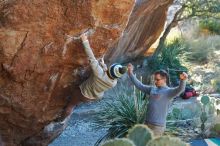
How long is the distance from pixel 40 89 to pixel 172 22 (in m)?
10.6

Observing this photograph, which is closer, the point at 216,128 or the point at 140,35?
the point at 216,128

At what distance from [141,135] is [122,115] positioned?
314 cm

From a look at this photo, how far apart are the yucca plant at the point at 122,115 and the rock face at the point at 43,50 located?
5.91ft

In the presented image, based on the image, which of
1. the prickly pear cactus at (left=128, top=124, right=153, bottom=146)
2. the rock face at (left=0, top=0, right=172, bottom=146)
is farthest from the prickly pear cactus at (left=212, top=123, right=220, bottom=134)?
the prickly pear cactus at (left=128, top=124, right=153, bottom=146)

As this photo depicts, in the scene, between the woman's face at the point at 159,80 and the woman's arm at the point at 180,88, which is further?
the woman's face at the point at 159,80

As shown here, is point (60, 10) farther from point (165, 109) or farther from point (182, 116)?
point (182, 116)

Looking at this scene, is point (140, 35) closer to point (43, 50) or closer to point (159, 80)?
point (159, 80)

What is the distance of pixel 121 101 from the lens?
10000 mm

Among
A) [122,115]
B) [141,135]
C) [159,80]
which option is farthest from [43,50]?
[122,115]

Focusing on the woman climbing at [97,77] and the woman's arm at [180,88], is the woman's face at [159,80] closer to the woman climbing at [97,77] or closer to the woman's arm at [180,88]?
the woman's arm at [180,88]

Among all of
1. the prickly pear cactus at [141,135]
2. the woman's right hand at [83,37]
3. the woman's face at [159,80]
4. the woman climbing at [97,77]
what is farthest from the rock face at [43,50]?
the prickly pear cactus at [141,135]

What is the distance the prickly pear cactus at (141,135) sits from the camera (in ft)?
20.6

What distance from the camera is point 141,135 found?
251 inches

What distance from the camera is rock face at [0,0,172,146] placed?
6.23 meters
